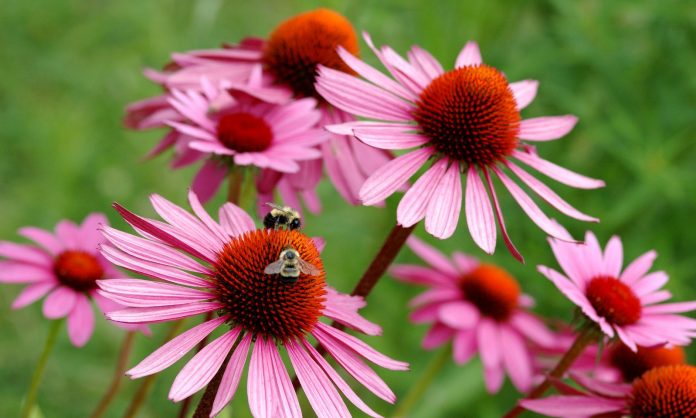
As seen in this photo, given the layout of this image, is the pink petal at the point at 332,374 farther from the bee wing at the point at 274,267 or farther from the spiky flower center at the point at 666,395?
the spiky flower center at the point at 666,395

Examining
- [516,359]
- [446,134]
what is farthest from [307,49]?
[516,359]

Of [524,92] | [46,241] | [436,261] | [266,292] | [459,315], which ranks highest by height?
[524,92]

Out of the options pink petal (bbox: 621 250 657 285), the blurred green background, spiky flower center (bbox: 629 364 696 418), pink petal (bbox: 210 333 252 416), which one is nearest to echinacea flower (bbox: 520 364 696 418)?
spiky flower center (bbox: 629 364 696 418)

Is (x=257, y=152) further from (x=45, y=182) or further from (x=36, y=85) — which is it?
(x=36, y=85)

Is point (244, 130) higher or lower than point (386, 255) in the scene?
higher

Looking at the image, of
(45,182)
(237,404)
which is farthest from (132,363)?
(45,182)

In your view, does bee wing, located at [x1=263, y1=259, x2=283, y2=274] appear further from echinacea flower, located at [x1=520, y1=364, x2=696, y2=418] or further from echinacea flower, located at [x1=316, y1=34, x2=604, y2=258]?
echinacea flower, located at [x1=520, y1=364, x2=696, y2=418]

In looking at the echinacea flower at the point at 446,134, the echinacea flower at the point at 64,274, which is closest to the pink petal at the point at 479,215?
the echinacea flower at the point at 446,134

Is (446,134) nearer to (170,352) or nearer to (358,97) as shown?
(358,97)
